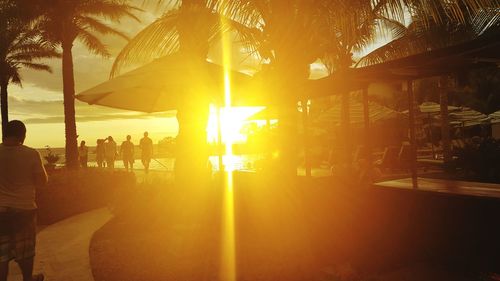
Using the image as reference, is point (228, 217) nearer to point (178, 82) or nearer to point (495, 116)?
point (178, 82)

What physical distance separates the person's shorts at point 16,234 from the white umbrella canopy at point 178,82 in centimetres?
254

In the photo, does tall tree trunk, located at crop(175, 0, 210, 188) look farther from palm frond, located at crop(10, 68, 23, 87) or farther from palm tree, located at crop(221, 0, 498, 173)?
palm frond, located at crop(10, 68, 23, 87)

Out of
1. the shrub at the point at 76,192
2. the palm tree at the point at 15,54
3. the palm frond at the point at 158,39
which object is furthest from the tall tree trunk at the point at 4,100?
the palm frond at the point at 158,39

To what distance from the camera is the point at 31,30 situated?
2066 cm

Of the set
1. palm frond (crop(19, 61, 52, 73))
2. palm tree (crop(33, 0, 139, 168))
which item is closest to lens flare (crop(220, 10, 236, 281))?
palm tree (crop(33, 0, 139, 168))

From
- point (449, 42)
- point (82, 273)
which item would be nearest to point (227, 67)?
point (82, 273)

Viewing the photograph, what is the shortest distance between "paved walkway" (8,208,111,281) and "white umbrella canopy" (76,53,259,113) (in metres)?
2.46

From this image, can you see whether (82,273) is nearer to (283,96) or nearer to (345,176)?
(283,96)

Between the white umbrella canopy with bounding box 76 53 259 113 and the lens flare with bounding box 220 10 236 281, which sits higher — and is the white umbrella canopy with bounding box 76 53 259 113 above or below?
above

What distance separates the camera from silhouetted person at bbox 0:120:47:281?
4250 mm

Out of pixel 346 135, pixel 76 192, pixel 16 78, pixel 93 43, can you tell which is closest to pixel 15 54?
pixel 16 78

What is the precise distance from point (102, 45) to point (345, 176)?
17971 mm

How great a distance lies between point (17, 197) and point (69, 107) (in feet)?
45.6

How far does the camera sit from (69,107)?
17.1 metres
